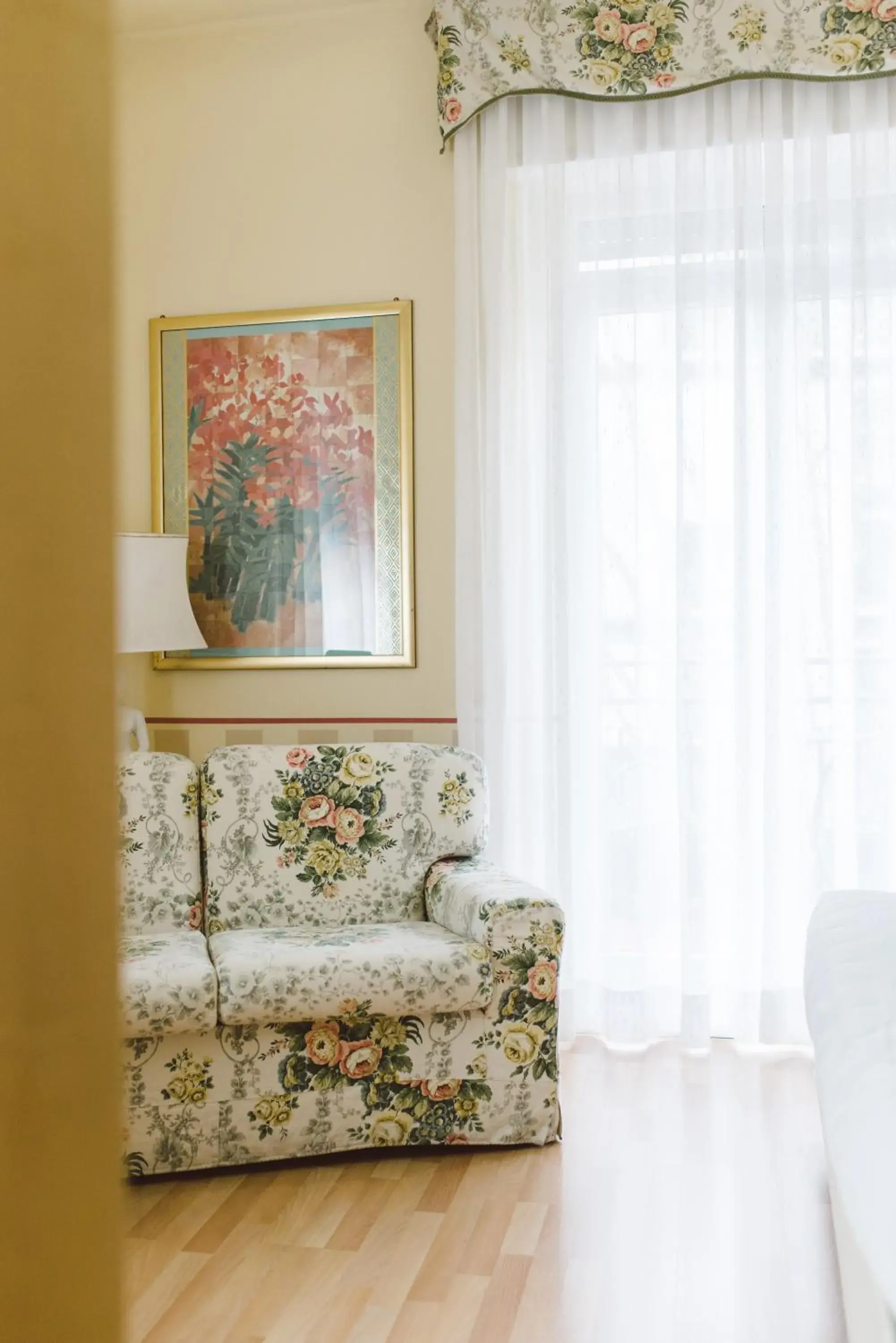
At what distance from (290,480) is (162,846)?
129 centimetres

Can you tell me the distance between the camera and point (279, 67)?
151 inches

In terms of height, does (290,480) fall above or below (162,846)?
above

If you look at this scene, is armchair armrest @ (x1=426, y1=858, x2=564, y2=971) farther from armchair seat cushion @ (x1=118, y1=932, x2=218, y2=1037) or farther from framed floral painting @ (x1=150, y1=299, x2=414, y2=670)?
framed floral painting @ (x1=150, y1=299, x2=414, y2=670)

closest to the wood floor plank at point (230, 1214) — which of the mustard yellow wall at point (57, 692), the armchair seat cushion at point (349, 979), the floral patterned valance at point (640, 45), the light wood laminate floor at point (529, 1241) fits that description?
the light wood laminate floor at point (529, 1241)

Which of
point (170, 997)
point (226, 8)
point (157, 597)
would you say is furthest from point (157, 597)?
point (226, 8)

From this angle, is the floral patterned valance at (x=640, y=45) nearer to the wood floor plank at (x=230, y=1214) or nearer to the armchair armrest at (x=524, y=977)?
the armchair armrest at (x=524, y=977)

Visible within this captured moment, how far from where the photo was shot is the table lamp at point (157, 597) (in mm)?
3287

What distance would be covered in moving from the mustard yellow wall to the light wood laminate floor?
172cm

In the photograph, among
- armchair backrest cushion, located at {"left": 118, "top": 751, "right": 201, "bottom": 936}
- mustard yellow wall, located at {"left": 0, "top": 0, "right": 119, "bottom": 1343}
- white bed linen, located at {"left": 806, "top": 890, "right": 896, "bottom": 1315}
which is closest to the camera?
mustard yellow wall, located at {"left": 0, "top": 0, "right": 119, "bottom": 1343}

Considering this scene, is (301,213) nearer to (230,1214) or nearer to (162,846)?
(162,846)

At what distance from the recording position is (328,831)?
3.19 metres

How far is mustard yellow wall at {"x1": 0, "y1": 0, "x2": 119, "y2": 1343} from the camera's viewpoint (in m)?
0.22

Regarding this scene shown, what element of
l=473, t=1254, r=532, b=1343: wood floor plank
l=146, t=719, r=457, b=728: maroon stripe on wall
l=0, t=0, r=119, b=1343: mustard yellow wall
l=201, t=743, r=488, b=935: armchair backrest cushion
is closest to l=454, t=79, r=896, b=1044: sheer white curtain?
l=146, t=719, r=457, b=728: maroon stripe on wall

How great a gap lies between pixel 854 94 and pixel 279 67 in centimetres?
177
